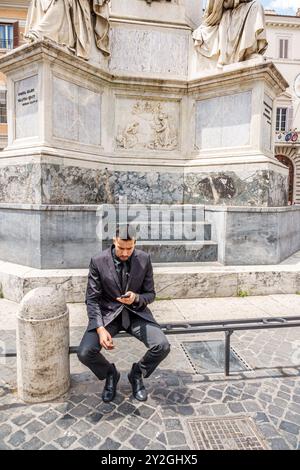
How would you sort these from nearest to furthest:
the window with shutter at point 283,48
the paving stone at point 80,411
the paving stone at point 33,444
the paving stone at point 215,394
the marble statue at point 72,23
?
1. the paving stone at point 33,444
2. the paving stone at point 80,411
3. the paving stone at point 215,394
4. the marble statue at point 72,23
5. the window with shutter at point 283,48

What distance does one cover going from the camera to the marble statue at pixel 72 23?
19.1 ft

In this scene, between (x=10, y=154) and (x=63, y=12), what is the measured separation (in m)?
2.77

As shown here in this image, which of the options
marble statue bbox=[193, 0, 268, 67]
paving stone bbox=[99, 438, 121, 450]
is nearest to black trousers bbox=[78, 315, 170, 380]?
paving stone bbox=[99, 438, 121, 450]

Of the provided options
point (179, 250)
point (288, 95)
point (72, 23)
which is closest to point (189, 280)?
point (179, 250)

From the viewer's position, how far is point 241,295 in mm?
5473

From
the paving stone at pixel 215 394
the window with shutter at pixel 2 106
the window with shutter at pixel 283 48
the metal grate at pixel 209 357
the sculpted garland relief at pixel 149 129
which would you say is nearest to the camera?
the paving stone at pixel 215 394

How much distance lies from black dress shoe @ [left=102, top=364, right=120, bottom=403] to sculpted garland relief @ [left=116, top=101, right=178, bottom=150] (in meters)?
5.46

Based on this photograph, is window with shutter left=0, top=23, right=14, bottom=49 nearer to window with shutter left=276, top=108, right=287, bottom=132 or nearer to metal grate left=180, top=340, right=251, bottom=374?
window with shutter left=276, top=108, right=287, bottom=132

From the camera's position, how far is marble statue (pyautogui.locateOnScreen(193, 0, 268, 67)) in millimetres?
6410

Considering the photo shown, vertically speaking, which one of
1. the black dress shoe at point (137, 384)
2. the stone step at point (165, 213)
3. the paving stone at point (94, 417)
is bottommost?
the paving stone at point (94, 417)

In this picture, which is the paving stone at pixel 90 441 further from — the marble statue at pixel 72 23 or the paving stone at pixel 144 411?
the marble statue at pixel 72 23

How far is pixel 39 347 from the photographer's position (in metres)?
2.74

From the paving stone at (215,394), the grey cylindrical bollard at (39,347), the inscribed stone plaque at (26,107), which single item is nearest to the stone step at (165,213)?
the inscribed stone plaque at (26,107)
